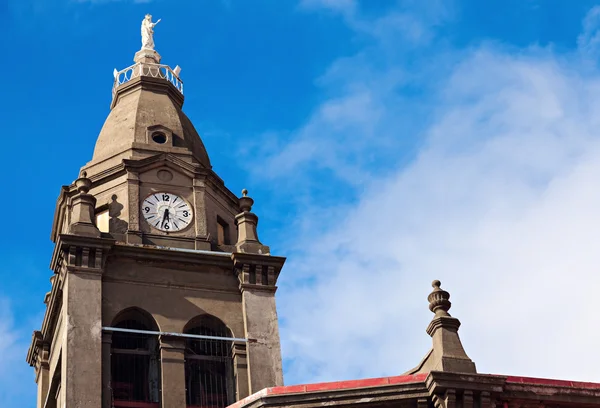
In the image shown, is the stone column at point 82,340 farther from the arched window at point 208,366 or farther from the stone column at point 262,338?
the stone column at point 262,338

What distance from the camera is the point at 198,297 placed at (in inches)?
2071

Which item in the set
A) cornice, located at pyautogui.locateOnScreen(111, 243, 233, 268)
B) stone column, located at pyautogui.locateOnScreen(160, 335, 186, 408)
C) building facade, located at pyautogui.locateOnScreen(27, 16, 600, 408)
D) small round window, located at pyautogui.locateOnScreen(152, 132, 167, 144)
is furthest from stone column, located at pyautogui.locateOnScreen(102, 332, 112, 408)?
small round window, located at pyautogui.locateOnScreen(152, 132, 167, 144)

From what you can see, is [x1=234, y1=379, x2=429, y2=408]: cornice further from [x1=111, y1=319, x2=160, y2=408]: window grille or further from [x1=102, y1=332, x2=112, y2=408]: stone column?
[x1=111, y1=319, x2=160, y2=408]: window grille

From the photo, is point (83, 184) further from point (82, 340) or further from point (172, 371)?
point (172, 371)

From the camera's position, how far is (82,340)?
4978 centimetres

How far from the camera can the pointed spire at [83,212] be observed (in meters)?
52.0

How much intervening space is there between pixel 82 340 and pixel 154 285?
359cm

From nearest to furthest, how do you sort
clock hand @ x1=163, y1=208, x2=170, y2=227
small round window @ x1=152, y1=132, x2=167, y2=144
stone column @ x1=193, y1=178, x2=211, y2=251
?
stone column @ x1=193, y1=178, x2=211, y2=251 → clock hand @ x1=163, y1=208, x2=170, y2=227 → small round window @ x1=152, y1=132, x2=167, y2=144

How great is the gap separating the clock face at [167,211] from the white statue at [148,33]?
905cm

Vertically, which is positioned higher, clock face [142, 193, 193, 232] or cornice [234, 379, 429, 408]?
clock face [142, 193, 193, 232]

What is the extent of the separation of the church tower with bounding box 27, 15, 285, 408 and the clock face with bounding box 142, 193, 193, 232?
0.15 ft

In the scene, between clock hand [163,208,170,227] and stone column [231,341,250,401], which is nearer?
stone column [231,341,250,401]

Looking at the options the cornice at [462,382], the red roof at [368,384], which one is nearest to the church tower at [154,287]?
the red roof at [368,384]

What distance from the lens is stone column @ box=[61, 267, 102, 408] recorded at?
48344 mm
